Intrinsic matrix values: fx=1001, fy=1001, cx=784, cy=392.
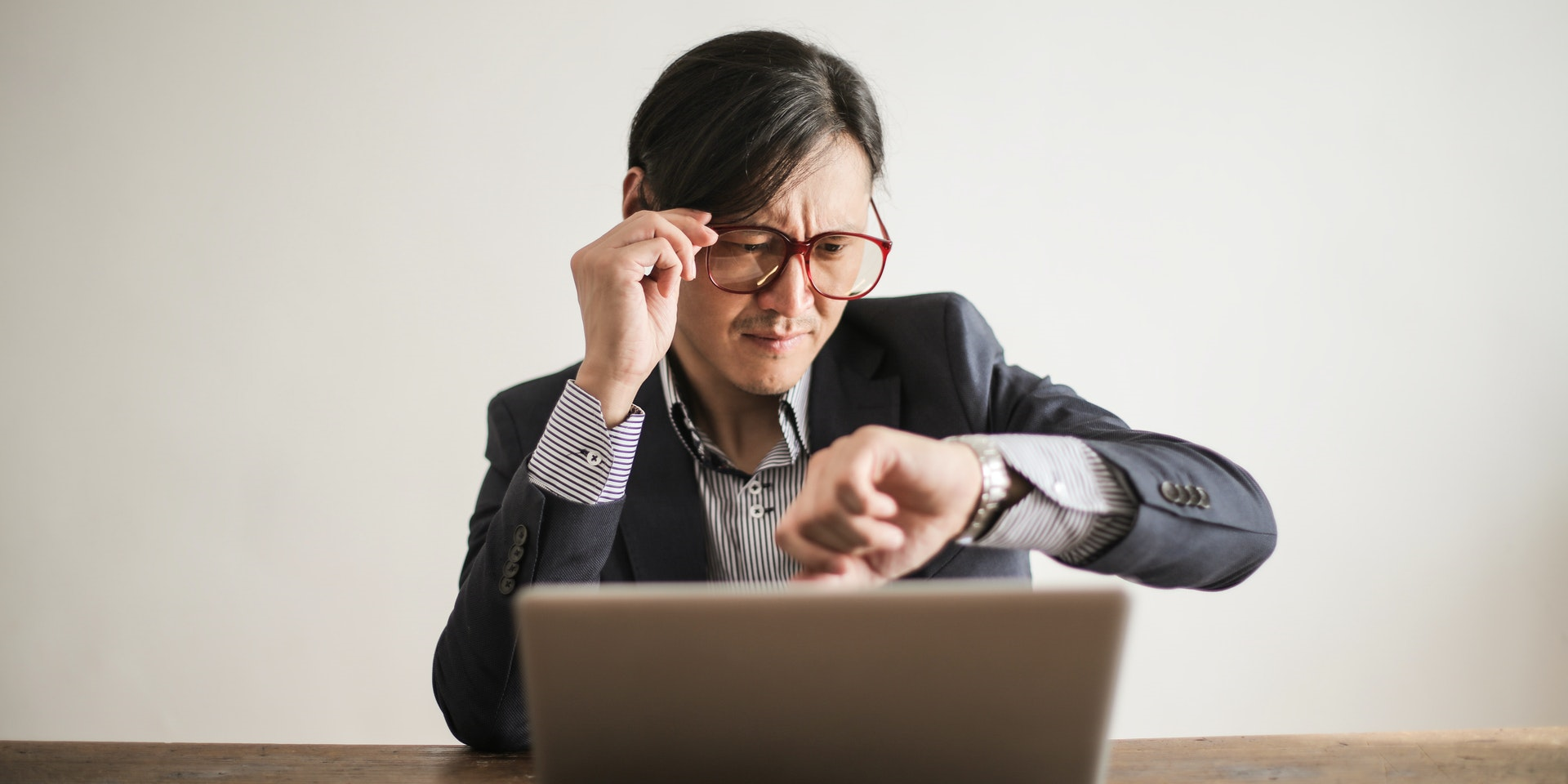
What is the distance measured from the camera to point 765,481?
155 cm

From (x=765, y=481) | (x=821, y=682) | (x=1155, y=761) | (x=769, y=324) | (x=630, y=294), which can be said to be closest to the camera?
(x=821, y=682)

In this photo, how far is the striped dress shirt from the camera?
3.28ft

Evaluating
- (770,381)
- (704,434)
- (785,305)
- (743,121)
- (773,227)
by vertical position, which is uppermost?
(743,121)

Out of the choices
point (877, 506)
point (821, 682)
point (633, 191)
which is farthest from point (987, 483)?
point (633, 191)

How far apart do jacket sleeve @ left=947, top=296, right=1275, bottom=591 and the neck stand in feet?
1.34

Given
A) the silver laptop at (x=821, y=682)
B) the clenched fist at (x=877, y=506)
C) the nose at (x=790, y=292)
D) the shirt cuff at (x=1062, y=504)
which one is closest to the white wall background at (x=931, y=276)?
the nose at (x=790, y=292)

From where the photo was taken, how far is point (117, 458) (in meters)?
2.63

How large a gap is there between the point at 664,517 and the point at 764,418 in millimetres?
242

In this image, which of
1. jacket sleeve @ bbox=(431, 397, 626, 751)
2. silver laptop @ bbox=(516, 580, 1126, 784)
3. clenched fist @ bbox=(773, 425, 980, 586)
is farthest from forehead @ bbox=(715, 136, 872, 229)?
silver laptop @ bbox=(516, 580, 1126, 784)

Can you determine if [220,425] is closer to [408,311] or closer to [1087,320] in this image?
[408,311]

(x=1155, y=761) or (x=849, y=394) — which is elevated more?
(x=849, y=394)

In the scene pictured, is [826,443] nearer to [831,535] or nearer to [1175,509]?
[1175,509]

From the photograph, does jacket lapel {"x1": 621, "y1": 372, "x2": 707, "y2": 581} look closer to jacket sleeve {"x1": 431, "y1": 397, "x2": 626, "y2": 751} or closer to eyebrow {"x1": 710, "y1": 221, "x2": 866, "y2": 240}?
jacket sleeve {"x1": 431, "y1": 397, "x2": 626, "y2": 751}

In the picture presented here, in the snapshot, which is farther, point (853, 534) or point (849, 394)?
point (849, 394)
